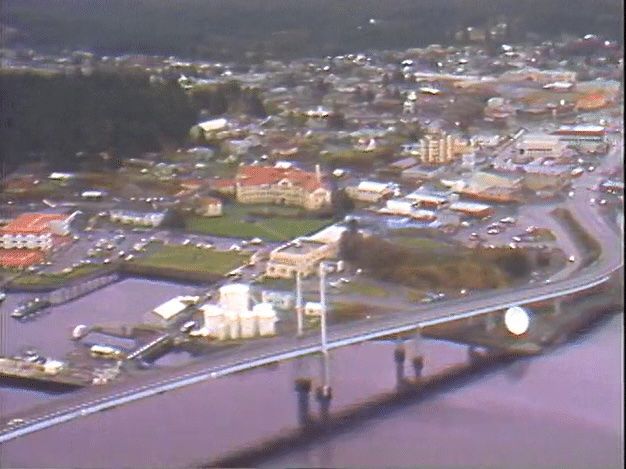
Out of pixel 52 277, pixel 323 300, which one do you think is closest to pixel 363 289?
pixel 323 300

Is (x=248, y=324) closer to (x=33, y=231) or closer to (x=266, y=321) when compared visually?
(x=266, y=321)

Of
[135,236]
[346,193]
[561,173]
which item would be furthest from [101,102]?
[561,173]

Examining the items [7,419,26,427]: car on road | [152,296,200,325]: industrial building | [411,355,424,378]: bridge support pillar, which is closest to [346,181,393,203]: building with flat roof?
[411,355,424,378]: bridge support pillar

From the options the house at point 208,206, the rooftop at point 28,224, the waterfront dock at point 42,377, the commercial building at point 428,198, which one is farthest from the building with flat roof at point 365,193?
the waterfront dock at point 42,377

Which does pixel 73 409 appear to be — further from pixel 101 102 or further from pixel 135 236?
pixel 101 102

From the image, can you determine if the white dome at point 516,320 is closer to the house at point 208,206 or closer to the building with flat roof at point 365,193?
the building with flat roof at point 365,193

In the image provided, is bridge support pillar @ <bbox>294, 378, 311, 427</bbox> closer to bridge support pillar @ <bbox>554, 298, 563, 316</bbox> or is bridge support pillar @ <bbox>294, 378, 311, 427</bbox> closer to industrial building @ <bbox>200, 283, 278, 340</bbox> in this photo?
industrial building @ <bbox>200, 283, 278, 340</bbox>
